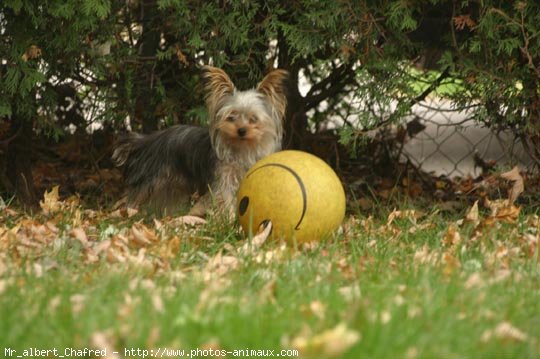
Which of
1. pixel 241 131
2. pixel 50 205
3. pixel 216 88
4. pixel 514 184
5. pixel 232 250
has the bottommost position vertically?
pixel 50 205

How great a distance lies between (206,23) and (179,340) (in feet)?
11.7

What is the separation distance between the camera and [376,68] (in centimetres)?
581

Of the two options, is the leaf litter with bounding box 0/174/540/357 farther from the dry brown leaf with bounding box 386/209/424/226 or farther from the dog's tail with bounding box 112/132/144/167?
the dog's tail with bounding box 112/132/144/167

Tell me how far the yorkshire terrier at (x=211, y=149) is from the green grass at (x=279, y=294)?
1.28 m

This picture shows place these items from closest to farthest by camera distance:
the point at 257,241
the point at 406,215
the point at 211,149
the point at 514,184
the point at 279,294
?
the point at 279,294, the point at 257,241, the point at 406,215, the point at 514,184, the point at 211,149

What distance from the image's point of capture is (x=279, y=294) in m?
3.44

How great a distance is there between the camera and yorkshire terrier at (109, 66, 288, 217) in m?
6.13

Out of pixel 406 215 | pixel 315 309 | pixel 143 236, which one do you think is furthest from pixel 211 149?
pixel 315 309

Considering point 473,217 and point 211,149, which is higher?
point 211,149

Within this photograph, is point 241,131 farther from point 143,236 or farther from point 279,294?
point 279,294

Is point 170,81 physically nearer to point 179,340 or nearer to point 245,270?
point 245,270

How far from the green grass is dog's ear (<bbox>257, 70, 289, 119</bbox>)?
1.40 meters

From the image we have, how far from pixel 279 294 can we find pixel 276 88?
9.54 feet

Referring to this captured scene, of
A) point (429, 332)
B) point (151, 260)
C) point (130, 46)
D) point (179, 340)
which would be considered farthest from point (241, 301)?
point (130, 46)
